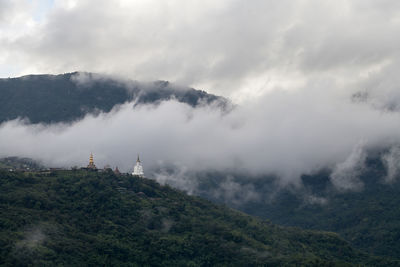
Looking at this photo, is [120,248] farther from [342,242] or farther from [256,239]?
[342,242]

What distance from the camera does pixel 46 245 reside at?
107438 millimetres

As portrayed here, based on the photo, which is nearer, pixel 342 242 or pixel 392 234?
pixel 342 242

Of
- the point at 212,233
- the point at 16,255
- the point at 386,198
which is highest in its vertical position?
the point at 386,198

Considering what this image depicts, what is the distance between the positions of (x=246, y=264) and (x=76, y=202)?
1562 inches

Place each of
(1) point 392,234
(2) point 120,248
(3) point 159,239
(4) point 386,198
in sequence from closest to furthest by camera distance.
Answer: (2) point 120,248 → (3) point 159,239 → (1) point 392,234 → (4) point 386,198

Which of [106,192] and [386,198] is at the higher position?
[386,198]

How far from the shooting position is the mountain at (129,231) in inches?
4343

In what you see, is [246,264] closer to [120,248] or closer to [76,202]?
[120,248]

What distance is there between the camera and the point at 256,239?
14075 cm

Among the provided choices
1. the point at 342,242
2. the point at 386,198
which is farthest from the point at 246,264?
the point at 386,198

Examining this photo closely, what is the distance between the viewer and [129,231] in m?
126

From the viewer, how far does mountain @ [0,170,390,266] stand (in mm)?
110312

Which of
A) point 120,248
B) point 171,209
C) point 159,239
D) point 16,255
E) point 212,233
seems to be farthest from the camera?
point 171,209

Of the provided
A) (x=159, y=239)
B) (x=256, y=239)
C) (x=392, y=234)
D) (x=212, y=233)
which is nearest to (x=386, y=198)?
(x=392, y=234)
